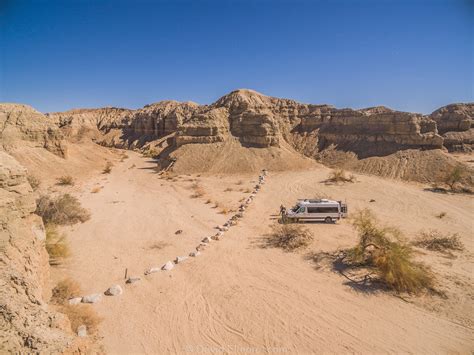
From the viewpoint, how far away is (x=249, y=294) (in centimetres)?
975

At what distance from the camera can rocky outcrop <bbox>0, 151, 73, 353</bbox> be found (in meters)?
5.50

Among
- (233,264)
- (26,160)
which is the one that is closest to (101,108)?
(26,160)

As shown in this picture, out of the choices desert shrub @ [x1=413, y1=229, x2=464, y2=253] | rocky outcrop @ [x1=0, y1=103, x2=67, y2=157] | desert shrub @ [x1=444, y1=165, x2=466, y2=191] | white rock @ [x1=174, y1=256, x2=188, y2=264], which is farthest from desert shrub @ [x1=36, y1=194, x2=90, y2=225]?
desert shrub @ [x1=444, y1=165, x2=466, y2=191]

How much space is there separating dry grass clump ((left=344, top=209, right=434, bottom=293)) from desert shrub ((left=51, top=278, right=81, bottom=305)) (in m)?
10.9

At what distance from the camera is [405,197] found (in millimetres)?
23547

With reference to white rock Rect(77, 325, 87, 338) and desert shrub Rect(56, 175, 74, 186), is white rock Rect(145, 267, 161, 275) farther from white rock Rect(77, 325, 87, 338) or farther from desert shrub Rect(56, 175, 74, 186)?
desert shrub Rect(56, 175, 74, 186)

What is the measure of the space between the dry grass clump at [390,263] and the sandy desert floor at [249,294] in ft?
1.84

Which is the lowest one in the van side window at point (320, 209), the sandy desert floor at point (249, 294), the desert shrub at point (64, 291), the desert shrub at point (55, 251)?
the sandy desert floor at point (249, 294)

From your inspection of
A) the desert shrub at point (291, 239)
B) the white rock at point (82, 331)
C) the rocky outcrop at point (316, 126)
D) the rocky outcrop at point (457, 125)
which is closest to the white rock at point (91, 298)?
the white rock at point (82, 331)

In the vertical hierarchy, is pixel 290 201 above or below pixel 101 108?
below

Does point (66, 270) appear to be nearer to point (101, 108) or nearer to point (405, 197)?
point (405, 197)

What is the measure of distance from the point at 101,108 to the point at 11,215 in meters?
103

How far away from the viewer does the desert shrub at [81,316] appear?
780 centimetres

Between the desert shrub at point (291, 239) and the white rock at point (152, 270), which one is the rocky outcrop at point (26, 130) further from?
the desert shrub at point (291, 239)
